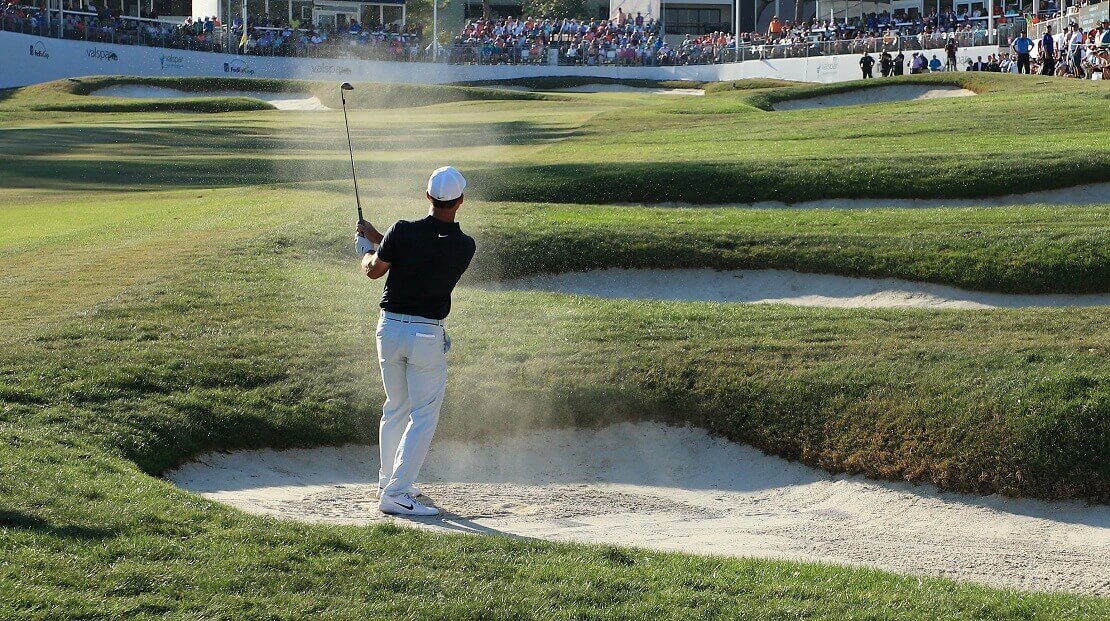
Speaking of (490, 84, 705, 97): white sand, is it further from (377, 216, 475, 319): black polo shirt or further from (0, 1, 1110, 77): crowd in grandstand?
(377, 216, 475, 319): black polo shirt

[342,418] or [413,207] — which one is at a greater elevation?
[413,207]

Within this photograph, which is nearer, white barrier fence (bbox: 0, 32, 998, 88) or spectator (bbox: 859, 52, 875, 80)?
spectator (bbox: 859, 52, 875, 80)

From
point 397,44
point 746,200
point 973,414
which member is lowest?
point 973,414

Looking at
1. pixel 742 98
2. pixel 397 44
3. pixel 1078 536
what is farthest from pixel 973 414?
pixel 397 44

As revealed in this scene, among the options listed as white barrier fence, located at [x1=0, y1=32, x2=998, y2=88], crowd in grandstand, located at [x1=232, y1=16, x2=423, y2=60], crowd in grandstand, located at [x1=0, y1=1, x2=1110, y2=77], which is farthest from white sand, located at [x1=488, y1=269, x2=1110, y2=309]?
crowd in grandstand, located at [x1=232, y1=16, x2=423, y2=60]

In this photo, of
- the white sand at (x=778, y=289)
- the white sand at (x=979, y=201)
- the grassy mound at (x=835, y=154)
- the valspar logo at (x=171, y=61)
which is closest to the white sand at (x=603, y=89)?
the valspar logo at (x=171, y=61)

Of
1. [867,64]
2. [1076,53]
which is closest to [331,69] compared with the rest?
[867,64]

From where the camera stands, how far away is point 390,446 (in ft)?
29.2

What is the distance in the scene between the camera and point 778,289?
15930 millimetres

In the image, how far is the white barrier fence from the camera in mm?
64688

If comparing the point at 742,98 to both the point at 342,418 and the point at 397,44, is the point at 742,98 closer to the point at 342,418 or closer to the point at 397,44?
the point at 397,44

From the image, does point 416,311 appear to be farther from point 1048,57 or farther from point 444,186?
point 1048,57

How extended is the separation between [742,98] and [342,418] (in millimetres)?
38179

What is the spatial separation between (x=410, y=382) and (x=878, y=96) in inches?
1590
